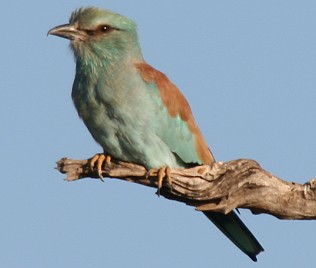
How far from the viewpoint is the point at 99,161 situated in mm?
6605

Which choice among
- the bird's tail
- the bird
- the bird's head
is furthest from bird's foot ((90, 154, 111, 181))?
the bird's tail

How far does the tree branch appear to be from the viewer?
623 centimetres

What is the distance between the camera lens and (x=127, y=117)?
651 centimetres

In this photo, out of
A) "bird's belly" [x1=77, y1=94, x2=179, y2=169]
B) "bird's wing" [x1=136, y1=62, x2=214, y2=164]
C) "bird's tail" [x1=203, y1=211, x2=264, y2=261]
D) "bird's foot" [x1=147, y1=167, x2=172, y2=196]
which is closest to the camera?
"bird's foot" [x1=147, y1=167, x2=172, y2=196]

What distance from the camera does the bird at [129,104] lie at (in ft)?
21.5

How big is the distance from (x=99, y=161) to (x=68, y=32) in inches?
41.2

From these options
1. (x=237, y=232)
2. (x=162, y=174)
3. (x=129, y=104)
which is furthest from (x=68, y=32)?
(x=237, y=232)

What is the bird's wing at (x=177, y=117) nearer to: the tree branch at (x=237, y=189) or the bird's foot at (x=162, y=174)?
the bird's foot at (x=162, y=174)

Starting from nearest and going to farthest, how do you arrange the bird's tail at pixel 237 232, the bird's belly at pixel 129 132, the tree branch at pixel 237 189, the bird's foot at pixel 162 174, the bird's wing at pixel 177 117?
the tree branch at pixel 237 189, the bird's foot at pixel 162 174, the bird's belly at pixel 129 132, the bird's wing at pixel 177 117, the bird's tail at pixel 237 232

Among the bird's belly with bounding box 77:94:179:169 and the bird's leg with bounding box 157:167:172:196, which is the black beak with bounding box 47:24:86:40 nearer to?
the bird's belly with bounding box 77:94:179:169

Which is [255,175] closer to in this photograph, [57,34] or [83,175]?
[83,175]

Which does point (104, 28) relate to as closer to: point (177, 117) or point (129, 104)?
point (129, 104)

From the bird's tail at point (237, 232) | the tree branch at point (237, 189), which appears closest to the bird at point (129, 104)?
the bird's tail at point (237, 232)

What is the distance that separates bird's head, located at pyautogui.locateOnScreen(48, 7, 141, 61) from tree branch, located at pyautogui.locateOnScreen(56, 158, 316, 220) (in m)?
0.94
